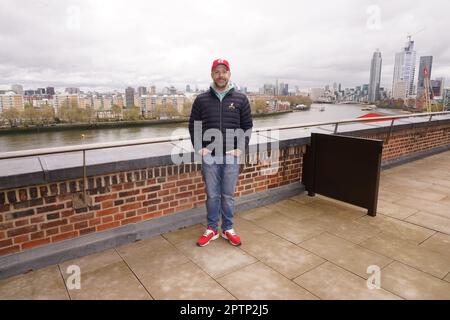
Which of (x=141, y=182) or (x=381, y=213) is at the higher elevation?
(x=141, y=182)

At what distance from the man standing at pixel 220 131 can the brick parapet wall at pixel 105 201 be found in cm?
53

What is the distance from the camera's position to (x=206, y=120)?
9.59 ft

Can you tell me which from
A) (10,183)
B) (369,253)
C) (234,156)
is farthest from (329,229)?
(10,183)

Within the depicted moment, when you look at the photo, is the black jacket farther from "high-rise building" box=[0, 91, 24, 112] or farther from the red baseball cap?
"high-rise building" box=[0, 91, 24, 112]

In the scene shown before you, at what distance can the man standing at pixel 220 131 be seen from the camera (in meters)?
2.90

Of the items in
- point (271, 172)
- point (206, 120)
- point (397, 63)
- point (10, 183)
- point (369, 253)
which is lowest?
point (369, 253)

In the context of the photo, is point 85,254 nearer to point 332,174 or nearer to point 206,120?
point 206,120

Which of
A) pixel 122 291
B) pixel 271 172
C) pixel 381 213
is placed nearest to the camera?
pixel 122 291

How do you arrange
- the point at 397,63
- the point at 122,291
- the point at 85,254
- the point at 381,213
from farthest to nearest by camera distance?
the point at 397,63 → the point at 381,213 → the point at 85,254 → the point at 122,291

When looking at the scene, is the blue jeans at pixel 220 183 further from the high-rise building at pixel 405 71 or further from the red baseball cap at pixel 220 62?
the high-rise building at pixel 405 71

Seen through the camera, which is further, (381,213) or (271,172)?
(271,172)

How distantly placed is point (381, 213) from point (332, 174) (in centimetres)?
81

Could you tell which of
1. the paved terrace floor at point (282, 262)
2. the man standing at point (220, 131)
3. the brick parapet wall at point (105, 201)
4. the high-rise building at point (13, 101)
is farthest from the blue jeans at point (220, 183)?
the high-rise building at point (13, 101)

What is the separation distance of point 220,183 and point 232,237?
583 mm
